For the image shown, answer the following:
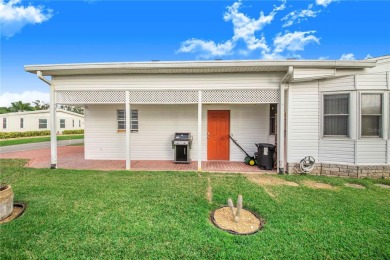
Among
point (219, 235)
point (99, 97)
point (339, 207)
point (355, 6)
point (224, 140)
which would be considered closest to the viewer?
point (219, 235)

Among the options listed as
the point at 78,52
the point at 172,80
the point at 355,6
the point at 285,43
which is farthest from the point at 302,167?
the point at 78,52

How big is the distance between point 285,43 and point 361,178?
13699 mm

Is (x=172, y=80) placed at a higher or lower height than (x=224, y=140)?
higher

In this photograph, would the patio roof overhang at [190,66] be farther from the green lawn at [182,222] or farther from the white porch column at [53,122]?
the green lawn at [182,222]

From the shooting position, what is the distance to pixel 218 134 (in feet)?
25.2

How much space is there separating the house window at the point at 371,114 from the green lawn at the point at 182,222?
1.70m

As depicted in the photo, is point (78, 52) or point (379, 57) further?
point (78, 52)

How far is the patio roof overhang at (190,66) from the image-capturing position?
17.1 feet

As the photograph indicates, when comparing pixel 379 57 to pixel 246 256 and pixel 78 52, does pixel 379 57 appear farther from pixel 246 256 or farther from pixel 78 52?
pixel 78 52

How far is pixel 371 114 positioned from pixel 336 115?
889 millimetres

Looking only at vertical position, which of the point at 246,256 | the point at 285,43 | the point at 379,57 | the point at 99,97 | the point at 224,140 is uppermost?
the point at 285,43

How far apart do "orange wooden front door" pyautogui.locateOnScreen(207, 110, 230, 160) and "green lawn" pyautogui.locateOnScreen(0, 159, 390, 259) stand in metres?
2.91

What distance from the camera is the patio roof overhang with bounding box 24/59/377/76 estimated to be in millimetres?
5199

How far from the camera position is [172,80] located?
6.00 meters
